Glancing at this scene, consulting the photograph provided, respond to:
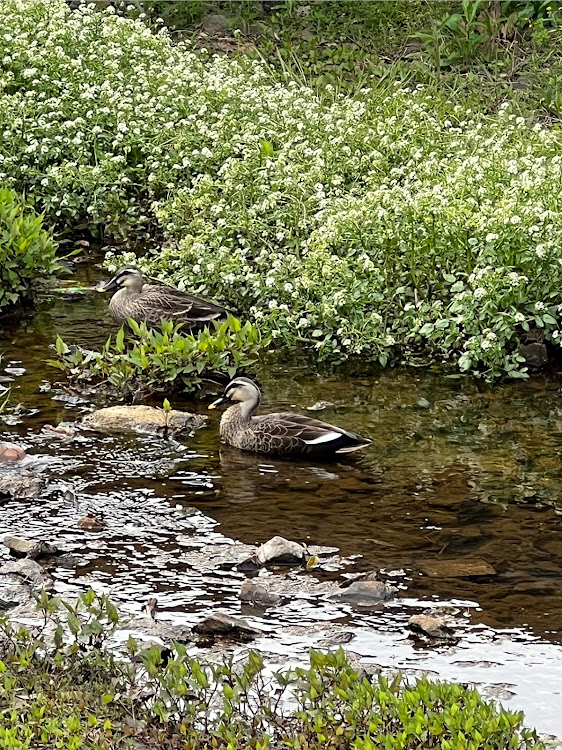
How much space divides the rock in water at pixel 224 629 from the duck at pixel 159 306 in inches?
178

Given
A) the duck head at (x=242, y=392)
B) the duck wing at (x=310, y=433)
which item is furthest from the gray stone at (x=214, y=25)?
the duck wing at (x=310, y=433)

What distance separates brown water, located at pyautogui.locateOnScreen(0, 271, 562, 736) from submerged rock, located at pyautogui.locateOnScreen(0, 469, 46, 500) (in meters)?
0.08

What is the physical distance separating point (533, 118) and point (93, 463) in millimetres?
8472

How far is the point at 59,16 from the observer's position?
15500 millimetres

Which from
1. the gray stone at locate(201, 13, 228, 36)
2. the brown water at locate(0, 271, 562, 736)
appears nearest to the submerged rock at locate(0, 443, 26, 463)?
the brown water at locate(0, 271, 562, 736)

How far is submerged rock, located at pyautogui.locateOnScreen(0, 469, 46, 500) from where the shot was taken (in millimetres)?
7520

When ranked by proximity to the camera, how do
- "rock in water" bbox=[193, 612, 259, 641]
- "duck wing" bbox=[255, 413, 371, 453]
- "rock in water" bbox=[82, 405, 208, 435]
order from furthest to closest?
"rock in water" bbox=[82, 405, 208, 435], "duck wing" bbox=[255, 413, 371, 453], "rock in water" bbox=[193, 612, 259, 641]

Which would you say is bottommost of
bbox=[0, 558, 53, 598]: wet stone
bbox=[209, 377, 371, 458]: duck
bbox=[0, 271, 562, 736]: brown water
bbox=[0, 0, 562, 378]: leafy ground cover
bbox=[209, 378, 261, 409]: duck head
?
bbox=[0, 271, 562, 736]: brown water

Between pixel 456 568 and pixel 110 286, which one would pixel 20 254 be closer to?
pixel 110 286

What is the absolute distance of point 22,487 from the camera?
298 inches

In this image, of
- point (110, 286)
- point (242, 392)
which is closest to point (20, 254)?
point (110, 286)

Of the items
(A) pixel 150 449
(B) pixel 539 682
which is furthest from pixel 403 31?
(B) pixel 539 682

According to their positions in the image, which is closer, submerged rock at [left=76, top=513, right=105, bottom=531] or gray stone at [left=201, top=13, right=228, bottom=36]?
submerged rock at [left=76, top=513, right=105, bottom=531]

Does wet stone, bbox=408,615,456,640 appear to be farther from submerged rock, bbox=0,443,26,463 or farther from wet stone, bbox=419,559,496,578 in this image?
submerged rock, bbox=0,443,26,463
